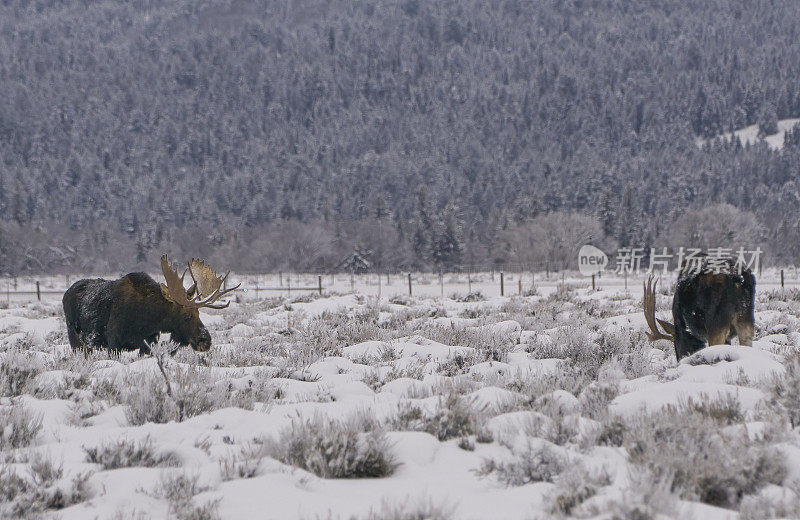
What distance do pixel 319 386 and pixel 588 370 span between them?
2.60 metres

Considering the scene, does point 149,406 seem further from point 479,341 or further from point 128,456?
point 479,341

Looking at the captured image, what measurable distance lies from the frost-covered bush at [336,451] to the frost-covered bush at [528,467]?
57cm

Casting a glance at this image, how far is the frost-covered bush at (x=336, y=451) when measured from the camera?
3.85 meters

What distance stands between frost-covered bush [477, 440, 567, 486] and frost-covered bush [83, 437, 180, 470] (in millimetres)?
1844

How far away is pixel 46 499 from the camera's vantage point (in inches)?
135

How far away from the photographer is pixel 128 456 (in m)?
4.02

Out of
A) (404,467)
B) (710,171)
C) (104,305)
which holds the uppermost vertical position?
(710,171)

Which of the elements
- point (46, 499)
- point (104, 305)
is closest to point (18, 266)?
point (104, 305)

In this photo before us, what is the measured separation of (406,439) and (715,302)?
3.85 metres

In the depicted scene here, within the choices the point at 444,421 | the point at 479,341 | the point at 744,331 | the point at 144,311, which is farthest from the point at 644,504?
the point at 144,311

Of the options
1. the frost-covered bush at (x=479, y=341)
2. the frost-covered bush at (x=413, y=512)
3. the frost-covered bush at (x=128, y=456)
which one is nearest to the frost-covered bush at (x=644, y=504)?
the frost-covered bush at (x=413, y=512)

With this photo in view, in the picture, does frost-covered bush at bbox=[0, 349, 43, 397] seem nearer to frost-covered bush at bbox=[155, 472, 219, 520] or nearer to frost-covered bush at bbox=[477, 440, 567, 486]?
frost-covered bush at bbox=[155, 472, 219, 520]

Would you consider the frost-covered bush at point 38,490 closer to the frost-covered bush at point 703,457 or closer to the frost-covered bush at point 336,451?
the frost-covered bush at point 336,451

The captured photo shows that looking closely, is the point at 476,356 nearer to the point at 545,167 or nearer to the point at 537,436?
the point at 537,436
